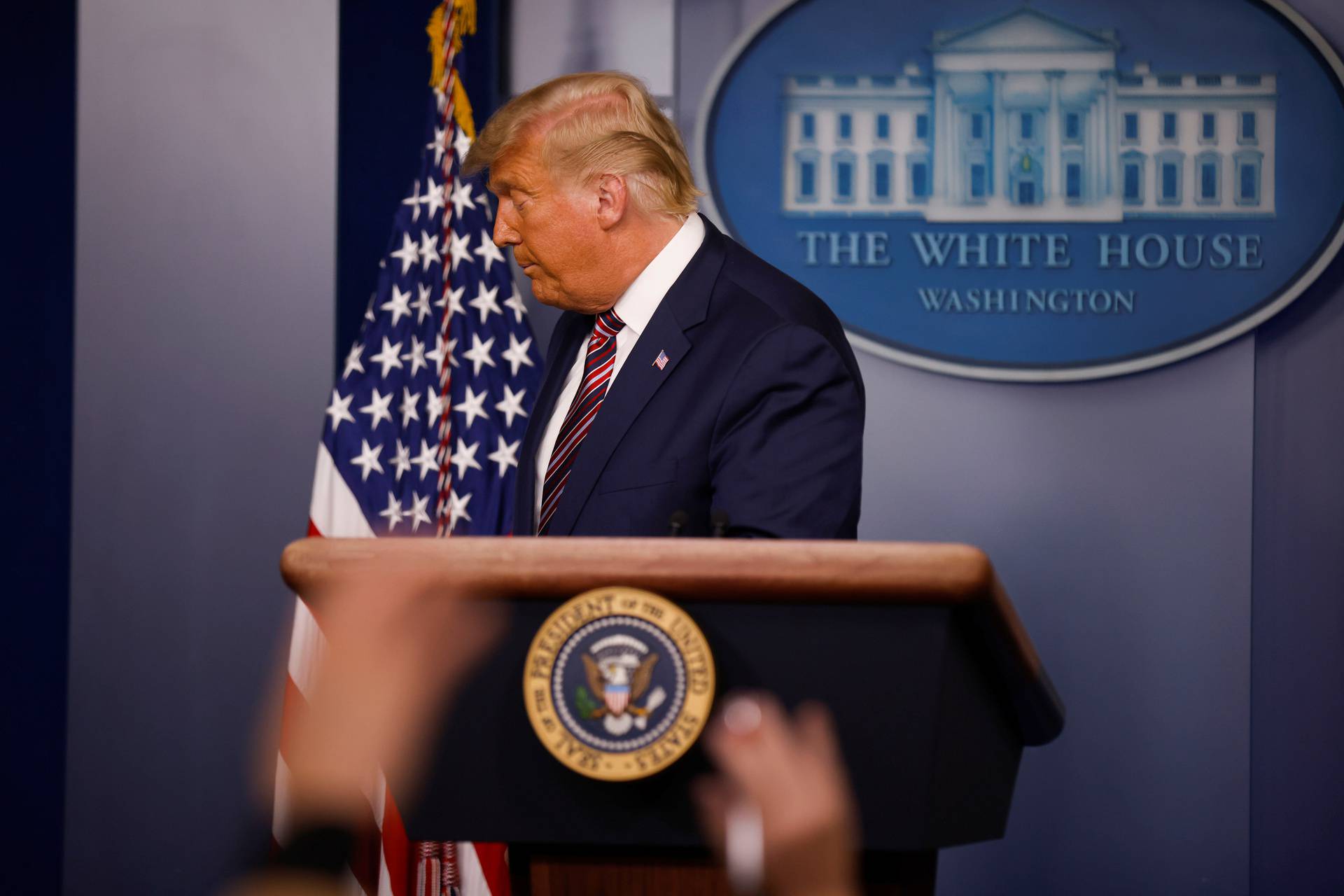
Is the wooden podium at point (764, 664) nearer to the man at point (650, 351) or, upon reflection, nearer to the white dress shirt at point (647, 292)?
the man at point (650, 351)

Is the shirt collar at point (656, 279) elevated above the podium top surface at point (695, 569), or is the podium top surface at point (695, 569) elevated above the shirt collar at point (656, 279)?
the shirt collar at point (656, 279)

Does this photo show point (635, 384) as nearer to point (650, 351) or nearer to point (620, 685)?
point (650, 351)

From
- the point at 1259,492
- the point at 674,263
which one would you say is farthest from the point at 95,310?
the point at 1259,492

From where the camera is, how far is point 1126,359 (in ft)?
10.6

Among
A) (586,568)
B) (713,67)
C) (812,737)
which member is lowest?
(812,737)

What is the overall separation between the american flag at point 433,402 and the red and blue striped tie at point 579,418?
95 centimetres

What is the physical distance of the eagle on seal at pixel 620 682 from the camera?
2.63 feet

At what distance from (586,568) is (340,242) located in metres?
2.41

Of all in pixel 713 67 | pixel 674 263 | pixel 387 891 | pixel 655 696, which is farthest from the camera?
pixel 713 67

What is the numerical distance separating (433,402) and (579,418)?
113 cm

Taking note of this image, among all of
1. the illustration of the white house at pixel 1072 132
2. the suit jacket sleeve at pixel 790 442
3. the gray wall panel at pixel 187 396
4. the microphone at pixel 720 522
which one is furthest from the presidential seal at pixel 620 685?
the illustration of the white house at pixel 1072 132

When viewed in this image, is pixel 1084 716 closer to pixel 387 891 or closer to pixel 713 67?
→ pixel 387 891

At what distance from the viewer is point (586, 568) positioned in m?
0.84

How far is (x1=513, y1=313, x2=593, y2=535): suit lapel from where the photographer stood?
1.96 metres
